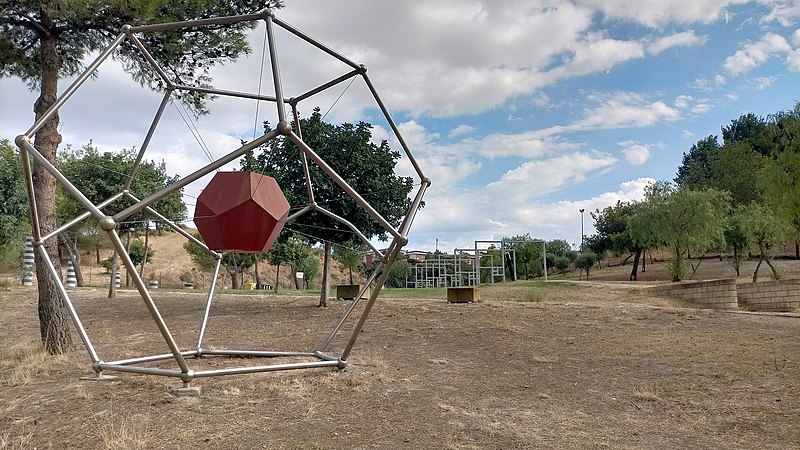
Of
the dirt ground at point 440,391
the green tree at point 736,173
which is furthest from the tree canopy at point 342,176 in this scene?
the green tree at point 736,173

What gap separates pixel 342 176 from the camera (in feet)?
49.8

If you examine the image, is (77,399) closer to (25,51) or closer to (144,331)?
(144,331)

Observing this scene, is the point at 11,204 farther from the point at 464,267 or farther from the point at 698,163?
the point at 698,163

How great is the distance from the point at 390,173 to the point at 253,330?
587cm

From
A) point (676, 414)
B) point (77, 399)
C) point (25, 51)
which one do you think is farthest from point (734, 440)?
point (25, 51)

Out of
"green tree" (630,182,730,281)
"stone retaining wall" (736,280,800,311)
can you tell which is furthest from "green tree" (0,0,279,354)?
"green tree" (630,182,730,281)

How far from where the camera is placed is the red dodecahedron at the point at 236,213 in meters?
6.66

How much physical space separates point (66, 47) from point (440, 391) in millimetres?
10617

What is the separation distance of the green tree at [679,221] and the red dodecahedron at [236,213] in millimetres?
28801

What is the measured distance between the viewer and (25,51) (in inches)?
446

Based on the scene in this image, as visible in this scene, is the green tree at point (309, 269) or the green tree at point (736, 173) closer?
the green tree at point (736, 173)

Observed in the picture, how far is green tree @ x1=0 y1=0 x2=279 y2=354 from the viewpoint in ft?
33.4

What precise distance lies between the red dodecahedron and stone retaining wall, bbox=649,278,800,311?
2040 cm

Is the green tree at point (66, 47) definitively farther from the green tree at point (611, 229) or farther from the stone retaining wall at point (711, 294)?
the green tree at point (611, 229)
